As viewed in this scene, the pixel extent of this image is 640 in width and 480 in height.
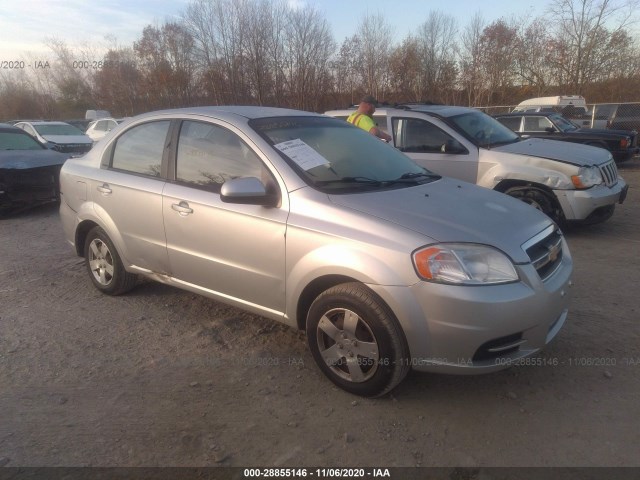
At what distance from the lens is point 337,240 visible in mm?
2754

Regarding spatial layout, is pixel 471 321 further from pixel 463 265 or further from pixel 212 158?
pixel 212 158

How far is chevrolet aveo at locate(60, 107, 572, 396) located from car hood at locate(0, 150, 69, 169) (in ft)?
16.2

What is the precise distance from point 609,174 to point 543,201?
1016 mm

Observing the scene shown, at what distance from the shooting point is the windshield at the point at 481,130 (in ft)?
21.0

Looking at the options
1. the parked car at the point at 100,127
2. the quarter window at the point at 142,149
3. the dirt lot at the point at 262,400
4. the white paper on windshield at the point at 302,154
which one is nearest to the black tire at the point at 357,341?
the dirt lot at the point at 262,400

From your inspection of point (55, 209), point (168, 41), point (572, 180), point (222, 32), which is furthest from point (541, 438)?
point (168, 41)

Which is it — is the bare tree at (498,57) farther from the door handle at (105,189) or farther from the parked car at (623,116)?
Answer: the door handle at (105,189)

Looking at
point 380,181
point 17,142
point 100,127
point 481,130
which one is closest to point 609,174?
point 481,130

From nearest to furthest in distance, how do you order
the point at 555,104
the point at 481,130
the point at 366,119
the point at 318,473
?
the point at 318,473, the point at 366,119, the point at 481,130, the point at 555,104

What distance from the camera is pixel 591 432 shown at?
2539 mm

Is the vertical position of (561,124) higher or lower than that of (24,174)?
higher

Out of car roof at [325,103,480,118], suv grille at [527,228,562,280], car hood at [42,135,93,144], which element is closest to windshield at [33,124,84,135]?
car hood at [42,135,93,144]

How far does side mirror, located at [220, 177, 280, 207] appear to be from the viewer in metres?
2.95

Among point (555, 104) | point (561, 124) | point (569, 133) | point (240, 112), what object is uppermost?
point (555, 104)
